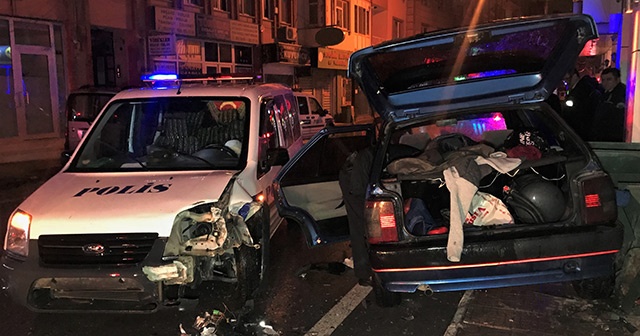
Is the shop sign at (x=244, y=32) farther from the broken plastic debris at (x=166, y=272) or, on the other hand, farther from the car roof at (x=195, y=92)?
the broken plastic debris at (x=166, y=272)

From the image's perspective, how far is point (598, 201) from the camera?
12.3 feet

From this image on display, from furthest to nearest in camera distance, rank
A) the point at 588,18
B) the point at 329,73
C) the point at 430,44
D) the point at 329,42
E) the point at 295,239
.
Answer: the point at 329,73 < the point at 329,42 < the point at 295,239 < the point at 430,44 < the point at 588,18

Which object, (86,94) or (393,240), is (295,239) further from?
(86,94)

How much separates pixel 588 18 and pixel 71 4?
1371 cm

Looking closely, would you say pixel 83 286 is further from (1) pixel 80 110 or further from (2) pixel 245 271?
(1) pixel 80 110

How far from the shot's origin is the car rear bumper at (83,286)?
12.1ft

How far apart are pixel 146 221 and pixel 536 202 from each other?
2983mm

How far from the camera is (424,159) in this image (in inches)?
183

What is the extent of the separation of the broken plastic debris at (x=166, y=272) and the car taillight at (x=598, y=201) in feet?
9.58

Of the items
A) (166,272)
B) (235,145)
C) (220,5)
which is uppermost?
(220,5)

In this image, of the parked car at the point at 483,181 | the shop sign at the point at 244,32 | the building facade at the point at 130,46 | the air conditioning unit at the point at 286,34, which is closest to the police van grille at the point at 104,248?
the parked car at the point at 483,181

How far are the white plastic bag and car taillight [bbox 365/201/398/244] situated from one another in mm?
597

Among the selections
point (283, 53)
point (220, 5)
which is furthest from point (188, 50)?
point (283, 53)

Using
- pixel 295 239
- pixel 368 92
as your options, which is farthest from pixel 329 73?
pixel 368 92
